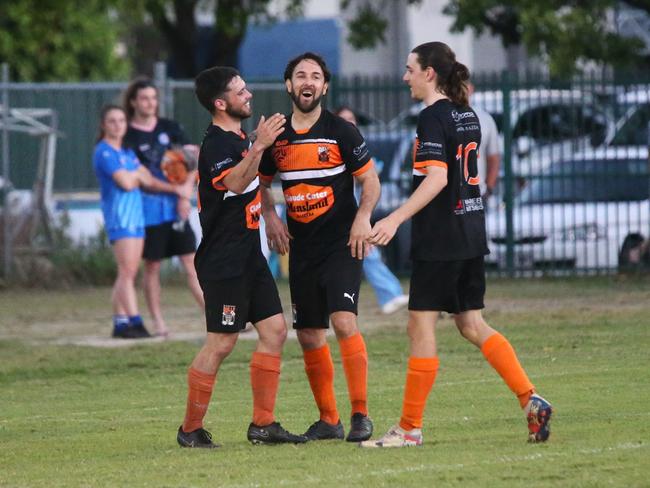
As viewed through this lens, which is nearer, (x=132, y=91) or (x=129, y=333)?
(x=132, y=91)

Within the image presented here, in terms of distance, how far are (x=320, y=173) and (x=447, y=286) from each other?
87 cm

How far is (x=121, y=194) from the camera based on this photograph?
43.7ft

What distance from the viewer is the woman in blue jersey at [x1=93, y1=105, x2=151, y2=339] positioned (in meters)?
13.2

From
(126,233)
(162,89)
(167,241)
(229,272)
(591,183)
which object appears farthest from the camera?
(162,89)

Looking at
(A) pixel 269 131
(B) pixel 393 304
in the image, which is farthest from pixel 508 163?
(A) pixel 269 131

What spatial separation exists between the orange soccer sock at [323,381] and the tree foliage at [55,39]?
23235mm

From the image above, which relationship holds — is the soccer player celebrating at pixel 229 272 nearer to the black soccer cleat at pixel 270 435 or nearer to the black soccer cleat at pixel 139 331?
the black soccer cleat at pixel 270 435

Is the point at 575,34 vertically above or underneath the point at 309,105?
above

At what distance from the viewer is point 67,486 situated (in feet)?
22.6

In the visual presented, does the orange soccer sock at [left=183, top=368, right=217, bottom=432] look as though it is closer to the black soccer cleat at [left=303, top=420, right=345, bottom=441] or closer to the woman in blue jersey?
the black soccer cleat at [left=303, top=420, right=345, bottom=441]

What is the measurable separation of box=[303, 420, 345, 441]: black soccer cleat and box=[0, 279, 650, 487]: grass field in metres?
0.18

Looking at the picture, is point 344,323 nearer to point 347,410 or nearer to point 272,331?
point 272,331

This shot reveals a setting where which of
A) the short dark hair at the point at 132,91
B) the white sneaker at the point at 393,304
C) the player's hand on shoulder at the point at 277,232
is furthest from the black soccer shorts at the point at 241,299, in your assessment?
the white sneaker at the point at 393,304

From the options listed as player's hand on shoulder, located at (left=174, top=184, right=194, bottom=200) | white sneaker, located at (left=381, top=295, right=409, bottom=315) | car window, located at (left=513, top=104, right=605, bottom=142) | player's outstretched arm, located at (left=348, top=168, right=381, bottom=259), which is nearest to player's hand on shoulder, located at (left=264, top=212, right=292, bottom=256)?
player's outstretched arm, located at (left=348, top=168, right=381, bottom=259)
